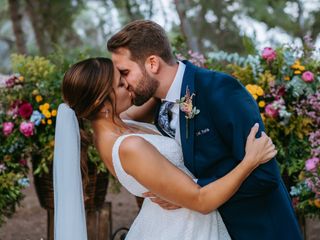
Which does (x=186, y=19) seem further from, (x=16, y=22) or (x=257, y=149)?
(x=257, y=149)

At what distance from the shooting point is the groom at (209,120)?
2508 millimetres

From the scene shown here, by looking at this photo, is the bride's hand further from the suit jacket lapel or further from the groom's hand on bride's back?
the groom's hand on bride's back

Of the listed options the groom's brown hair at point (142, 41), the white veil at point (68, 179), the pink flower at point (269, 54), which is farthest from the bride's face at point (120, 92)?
the pink flower at point (269, 54)

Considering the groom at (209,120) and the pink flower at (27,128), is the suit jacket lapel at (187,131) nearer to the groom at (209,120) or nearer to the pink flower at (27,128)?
the groom at (209,120)

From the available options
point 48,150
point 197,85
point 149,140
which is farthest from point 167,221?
point 48,150

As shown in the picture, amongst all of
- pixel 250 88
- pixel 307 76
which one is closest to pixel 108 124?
pixel 250 88

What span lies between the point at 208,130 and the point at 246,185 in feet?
0.97

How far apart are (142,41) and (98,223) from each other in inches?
98.0

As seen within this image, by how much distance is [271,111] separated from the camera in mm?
4164

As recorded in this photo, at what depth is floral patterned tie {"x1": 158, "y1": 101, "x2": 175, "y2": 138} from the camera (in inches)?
112

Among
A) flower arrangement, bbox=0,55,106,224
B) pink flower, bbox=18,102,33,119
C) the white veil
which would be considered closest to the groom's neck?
the white veil

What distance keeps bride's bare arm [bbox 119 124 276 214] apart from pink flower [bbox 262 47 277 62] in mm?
1910

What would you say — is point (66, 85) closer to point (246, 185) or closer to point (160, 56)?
point (160, 56)

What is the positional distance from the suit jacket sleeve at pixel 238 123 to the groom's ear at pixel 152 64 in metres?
0.32
